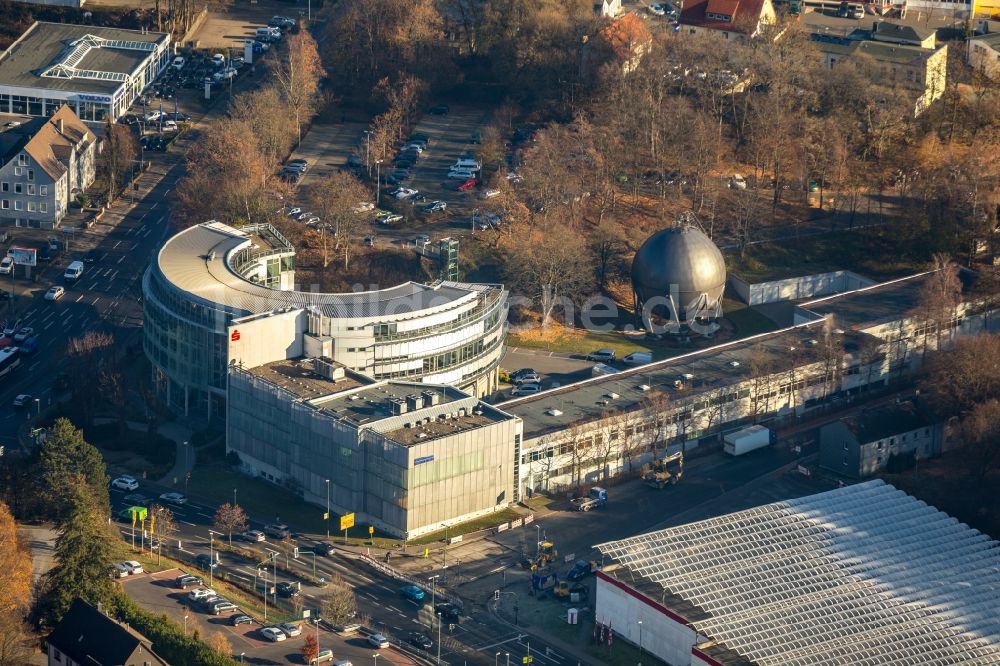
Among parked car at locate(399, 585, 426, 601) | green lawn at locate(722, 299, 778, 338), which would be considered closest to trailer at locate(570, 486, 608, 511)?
parked car at locate(399, 585, 426, 601)

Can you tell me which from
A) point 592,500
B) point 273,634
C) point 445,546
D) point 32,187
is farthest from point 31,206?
point 273,634

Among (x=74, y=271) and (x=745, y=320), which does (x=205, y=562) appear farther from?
(x=745, y=320)

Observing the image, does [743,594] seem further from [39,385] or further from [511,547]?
[39,385]

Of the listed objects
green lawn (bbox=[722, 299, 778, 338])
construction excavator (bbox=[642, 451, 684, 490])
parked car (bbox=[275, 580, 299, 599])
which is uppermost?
green lawn (bbox=[722, 299, 778, 338])

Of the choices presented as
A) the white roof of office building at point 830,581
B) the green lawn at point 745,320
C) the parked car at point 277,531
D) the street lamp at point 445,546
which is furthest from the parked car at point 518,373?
the white roof of office building at point 830,581

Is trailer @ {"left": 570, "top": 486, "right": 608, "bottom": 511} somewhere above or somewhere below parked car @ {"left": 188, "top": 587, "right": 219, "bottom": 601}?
above

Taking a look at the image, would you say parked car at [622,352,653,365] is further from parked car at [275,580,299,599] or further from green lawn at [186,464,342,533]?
parked car at [275,580,299,599]

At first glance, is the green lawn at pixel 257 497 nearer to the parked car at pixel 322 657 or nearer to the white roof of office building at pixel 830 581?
the parked car at pixel 322 657
